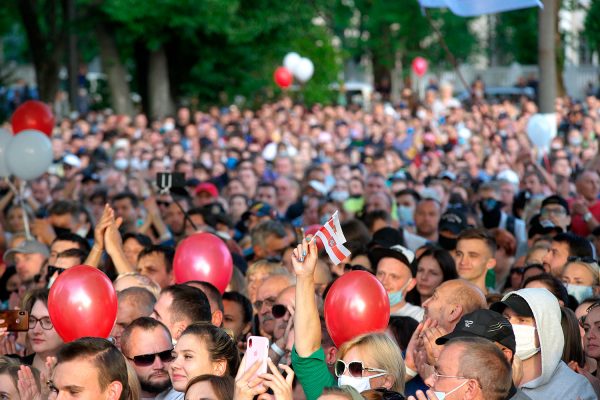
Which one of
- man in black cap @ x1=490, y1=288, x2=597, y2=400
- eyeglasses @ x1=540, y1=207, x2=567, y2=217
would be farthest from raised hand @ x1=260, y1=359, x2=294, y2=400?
eyeglasses @ x1=540, y1=207, x2=567, y2=217

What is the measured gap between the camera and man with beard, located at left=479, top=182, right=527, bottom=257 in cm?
1263

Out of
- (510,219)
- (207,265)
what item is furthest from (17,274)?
(510,219)

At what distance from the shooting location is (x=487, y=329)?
600cm

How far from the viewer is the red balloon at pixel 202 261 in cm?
872

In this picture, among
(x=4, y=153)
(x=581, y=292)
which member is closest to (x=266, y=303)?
(x=581, y=292)

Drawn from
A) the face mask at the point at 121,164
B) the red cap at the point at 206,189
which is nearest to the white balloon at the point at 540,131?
the red cap at the point at 206,189

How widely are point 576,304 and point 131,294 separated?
285 cm

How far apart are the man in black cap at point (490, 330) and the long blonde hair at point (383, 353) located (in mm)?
221

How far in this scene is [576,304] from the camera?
27.0 feet

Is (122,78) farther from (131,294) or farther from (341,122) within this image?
(131,294)

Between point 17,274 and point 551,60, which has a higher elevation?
point 551,60

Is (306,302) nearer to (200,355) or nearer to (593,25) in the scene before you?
(200,355)

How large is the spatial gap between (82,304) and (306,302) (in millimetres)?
1676

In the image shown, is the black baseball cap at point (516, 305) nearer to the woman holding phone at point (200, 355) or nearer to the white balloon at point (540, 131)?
the woman holding phone at point (200, 355)
